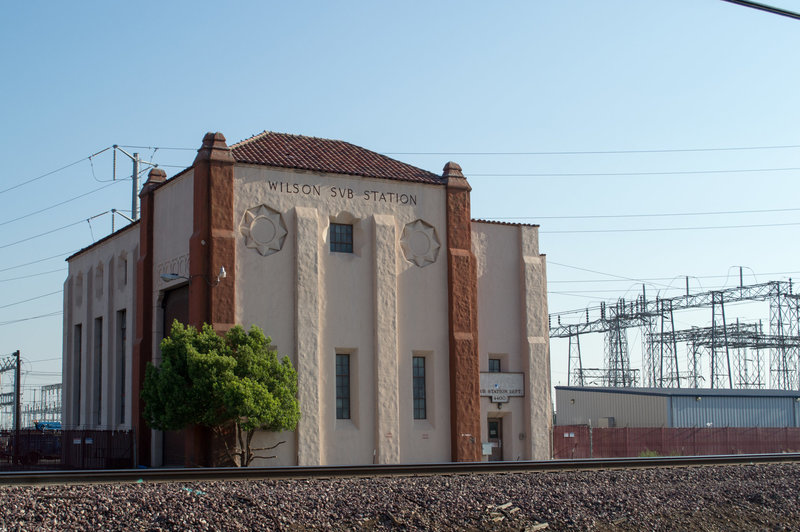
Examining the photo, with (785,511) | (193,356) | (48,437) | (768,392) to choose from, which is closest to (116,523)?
(785,511)

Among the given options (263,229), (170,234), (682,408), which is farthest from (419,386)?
(682,408)

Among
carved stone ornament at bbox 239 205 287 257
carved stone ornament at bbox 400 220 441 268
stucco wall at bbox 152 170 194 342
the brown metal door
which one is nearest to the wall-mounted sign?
the brown metal door

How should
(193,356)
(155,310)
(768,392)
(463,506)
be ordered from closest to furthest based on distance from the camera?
1. (463,506)
2. (193,356)
3. (155,310)
4. (768,392)

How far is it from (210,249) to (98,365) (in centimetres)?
1336

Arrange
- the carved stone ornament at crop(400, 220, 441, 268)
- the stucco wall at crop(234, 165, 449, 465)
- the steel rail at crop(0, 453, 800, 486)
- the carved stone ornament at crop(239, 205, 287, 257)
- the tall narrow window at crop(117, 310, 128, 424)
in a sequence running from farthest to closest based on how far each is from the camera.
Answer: the tall narrow window at crop(117, 310, 128, 424), the carved stone ornament at crop(400, 220, 441, 268), the carved stone ornament at crop(239, 205, 287, 257), the stucco wall at crop(234, 165, 449, 465), the steel rail at crop(0, 453, 800, 486)

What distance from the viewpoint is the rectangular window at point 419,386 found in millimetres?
34203

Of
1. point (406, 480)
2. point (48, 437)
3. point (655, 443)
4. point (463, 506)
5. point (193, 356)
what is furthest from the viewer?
point (655, 443)

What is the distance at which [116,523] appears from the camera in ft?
45.5

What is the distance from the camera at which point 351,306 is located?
33188 millimetres

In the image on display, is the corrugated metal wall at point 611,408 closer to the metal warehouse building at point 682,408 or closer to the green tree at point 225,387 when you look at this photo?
the metal warehouse building at point 682,408

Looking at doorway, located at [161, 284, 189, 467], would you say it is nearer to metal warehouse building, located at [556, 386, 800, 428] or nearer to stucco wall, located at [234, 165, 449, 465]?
stucco wall, located at [234, 165, 449, 465]

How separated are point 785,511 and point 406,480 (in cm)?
747

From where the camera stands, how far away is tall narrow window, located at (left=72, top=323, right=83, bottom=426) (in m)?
43.2

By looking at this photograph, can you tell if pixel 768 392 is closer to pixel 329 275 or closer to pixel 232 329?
pixel 329 275
